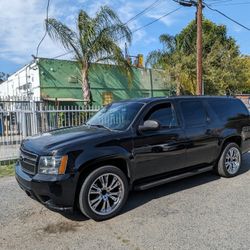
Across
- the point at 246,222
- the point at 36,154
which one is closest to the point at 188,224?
the point at 246,222

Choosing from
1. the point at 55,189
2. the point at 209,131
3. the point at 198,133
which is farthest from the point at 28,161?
the point at 209,131

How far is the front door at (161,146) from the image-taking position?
492cm

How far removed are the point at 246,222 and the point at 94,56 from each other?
530 inches

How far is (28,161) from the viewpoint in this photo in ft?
14.9

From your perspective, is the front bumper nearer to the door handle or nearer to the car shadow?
the car shadow

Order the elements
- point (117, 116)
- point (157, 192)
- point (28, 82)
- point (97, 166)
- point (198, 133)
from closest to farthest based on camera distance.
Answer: point (97, 166) → point (117, 116) → point (157, 192) → point (198, 133) → point (28, 82)

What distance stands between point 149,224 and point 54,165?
154 cm

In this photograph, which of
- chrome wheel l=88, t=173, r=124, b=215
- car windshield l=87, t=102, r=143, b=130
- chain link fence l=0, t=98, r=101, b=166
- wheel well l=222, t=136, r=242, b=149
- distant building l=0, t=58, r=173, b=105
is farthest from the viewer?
distant building l=0, t=58, r=173, b=105

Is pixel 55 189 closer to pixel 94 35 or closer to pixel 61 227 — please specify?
pixel 61 227

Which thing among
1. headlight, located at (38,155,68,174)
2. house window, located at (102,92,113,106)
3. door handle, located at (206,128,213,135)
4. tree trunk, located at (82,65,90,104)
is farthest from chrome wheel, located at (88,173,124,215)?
house window, located at (102,92,113,106)

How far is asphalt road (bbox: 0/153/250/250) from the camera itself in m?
3.73

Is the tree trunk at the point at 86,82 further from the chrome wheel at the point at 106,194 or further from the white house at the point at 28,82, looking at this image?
the chrome wheel at the point at 106,194

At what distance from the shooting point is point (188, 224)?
421cm

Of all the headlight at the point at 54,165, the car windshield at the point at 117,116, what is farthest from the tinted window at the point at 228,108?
the headlight at the point at 54,165
